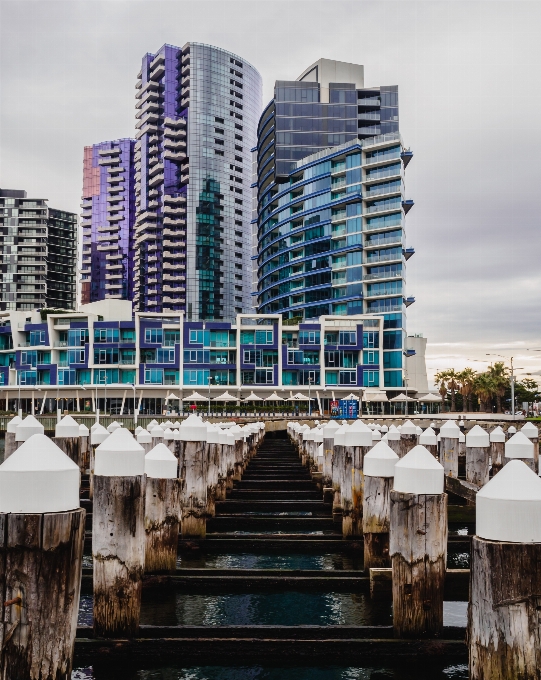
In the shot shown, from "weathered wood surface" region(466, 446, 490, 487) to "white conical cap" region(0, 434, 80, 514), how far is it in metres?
16.1

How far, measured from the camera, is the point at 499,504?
438 cm

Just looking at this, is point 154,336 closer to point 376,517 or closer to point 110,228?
point 110,228

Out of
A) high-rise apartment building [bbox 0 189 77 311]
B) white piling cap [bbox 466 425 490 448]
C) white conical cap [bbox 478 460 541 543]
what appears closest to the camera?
white conical cap [bbox 478 460 541 543]

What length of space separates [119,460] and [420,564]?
330cm

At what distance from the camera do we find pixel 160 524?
10555 millimetres

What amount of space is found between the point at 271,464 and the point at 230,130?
5460 inches

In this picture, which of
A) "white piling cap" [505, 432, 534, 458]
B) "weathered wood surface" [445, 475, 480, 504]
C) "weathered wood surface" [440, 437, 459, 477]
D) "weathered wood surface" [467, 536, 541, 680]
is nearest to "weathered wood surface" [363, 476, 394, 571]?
"weathered wood surface" [445, 475, 480, 504]

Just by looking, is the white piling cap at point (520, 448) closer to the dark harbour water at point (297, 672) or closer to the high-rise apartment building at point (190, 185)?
the dark harbour water at point (297, 672)

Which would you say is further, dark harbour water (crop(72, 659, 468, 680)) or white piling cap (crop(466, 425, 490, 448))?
white piling cap (crop(466, 425, 490, 448))

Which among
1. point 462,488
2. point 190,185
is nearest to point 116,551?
point 462,488

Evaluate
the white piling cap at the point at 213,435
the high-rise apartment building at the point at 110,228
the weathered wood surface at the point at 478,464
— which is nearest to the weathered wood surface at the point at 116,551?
the white piling cap at the point at 213,435

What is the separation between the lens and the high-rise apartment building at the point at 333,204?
110750mm

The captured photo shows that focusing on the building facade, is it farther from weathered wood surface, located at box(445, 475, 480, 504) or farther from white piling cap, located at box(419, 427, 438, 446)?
weathered wood surface, located at box(445, 475, 480, 504)

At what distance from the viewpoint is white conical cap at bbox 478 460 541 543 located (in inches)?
169
